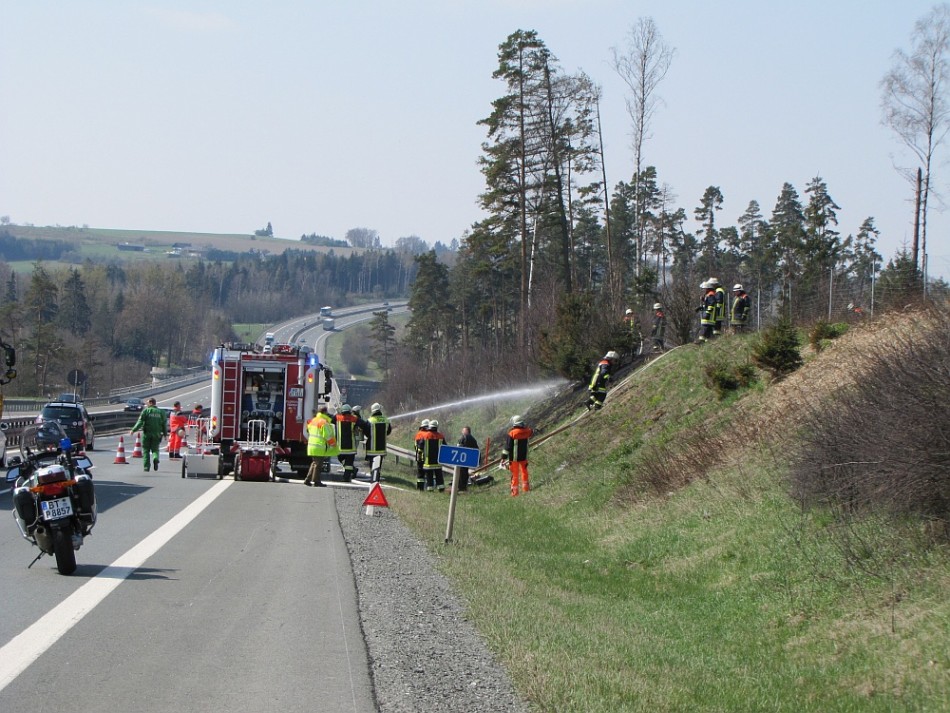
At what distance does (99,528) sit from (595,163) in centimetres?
4027

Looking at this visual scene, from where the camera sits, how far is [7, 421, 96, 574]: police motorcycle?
10.4 meters

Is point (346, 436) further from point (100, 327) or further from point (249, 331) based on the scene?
point (249, 331)

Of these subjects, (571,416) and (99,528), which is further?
(571,416)

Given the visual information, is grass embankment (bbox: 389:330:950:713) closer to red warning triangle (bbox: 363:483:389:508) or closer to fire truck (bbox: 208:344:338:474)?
red warning triangle (bbox: 363:483:389:508)

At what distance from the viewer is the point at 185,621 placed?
8.69 meters

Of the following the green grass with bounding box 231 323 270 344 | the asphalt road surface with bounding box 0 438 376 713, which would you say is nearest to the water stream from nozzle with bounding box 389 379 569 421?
the asphalt road surface with bounding box 0 438 376 713

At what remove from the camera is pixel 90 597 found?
9.47 meters

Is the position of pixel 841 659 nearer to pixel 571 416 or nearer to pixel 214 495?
pixel 214 495

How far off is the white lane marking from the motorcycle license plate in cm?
70

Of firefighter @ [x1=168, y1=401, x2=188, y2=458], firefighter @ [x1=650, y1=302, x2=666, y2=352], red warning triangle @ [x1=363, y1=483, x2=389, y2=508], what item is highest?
firefighter @ [x1=650, y1=302, x2=666, y2=352]

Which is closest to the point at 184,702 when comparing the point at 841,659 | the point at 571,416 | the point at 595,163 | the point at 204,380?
the point at 841,659

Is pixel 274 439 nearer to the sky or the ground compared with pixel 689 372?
nearer to the ground

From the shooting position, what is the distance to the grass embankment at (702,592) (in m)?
7.65

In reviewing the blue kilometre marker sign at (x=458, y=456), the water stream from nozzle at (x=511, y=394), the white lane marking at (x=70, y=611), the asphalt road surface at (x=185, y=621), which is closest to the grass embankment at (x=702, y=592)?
the blue kilometre marker sign at (x=458, y=456)
